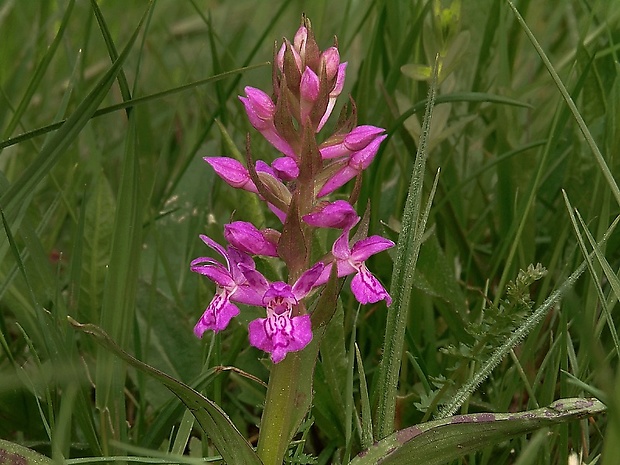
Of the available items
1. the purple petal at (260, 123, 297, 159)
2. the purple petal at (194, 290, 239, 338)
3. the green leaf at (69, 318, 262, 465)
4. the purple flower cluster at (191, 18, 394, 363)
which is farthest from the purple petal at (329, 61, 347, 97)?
the green leaf at (69, 318, 262, 465)

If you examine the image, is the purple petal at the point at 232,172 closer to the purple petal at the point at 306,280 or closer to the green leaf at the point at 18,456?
the purple petal at the point at 306,280

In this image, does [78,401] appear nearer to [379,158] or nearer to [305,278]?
[305,278]

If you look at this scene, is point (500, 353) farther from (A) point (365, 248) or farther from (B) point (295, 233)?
(B) point (295, 233)

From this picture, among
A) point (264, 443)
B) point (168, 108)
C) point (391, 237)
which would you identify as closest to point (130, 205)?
point (264, 443)

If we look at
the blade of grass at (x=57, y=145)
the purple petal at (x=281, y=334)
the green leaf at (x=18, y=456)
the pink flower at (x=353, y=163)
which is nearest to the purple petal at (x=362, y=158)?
the pink flower at (x=353, y=163)

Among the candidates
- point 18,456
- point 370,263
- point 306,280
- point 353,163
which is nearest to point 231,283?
point 306,280
